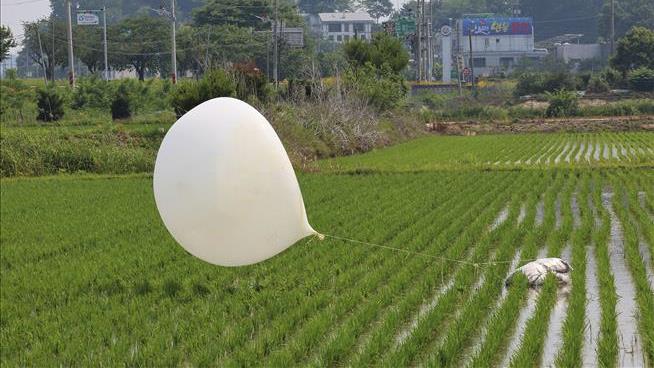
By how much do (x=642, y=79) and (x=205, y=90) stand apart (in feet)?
145

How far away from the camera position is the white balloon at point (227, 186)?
623cm

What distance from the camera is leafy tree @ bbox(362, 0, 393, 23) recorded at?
14125 centimetres

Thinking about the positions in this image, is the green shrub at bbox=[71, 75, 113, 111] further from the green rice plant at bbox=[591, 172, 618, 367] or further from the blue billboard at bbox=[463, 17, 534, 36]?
the blue billboard at bbox=[463, 17, 534, 36]

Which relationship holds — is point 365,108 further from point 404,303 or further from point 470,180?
point 404,303

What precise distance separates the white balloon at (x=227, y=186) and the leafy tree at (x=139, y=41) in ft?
210

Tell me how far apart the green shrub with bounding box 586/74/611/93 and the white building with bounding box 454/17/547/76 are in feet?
112

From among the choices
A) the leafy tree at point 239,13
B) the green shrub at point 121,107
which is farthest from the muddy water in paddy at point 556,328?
the leafy tree at point 239,13

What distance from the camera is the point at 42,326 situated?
7363 millimetres

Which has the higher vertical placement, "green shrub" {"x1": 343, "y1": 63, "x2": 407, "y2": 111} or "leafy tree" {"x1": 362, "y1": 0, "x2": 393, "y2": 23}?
"leafy tree" {"x1": 362, "y1": 0, "x2": 393, "y2": 23}

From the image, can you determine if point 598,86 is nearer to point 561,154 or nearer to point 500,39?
point 561,154

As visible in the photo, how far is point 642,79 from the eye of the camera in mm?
62156

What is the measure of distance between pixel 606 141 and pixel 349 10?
357 feet

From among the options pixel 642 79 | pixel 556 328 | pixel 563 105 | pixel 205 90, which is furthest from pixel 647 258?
pixel 642 79

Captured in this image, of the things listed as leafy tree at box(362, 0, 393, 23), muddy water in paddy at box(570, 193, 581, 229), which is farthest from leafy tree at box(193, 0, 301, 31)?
leafy tree at box(362, 0, 393, 23)
